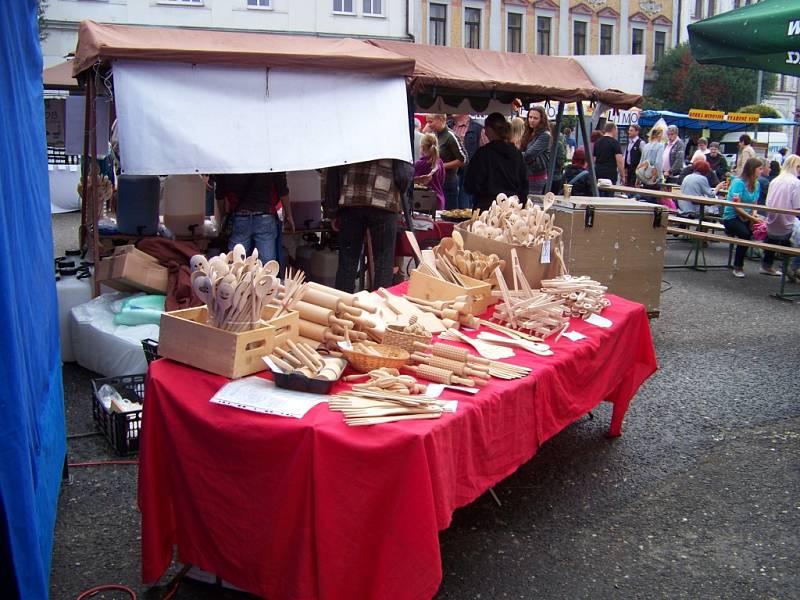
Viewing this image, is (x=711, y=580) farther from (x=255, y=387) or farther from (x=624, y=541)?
(x=255, y=387)

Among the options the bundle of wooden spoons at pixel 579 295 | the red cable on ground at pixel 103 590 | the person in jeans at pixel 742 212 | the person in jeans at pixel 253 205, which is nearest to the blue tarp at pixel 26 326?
the red cable on ground at pixel 103 590

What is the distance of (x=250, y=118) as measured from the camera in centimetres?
567

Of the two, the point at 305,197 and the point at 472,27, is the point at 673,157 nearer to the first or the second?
the point at 305,197

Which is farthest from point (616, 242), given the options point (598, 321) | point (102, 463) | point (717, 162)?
point (717, 162)

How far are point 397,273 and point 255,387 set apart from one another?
4994mm

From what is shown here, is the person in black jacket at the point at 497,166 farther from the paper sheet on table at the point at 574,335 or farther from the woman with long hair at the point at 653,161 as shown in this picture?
the woman with long hair at the point at 653,161

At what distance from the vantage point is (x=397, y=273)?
767 centimetres

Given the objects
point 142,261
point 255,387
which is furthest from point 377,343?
point 142,261

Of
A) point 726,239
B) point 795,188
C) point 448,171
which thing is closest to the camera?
point 795,188

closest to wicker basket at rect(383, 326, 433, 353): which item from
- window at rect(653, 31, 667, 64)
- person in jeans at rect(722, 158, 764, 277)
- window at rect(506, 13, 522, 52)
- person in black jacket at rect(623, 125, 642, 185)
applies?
person in jeans at rect(722, 158, 764, 277)

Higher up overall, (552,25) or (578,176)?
(552,25)

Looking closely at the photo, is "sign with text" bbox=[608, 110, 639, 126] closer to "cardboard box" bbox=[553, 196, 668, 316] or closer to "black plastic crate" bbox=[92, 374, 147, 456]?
"cardboard box" bbox=[553, 196, 668, 316]

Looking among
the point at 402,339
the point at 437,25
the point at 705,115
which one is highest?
the point at 437,25

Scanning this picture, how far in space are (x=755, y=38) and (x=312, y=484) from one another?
3970 mm
